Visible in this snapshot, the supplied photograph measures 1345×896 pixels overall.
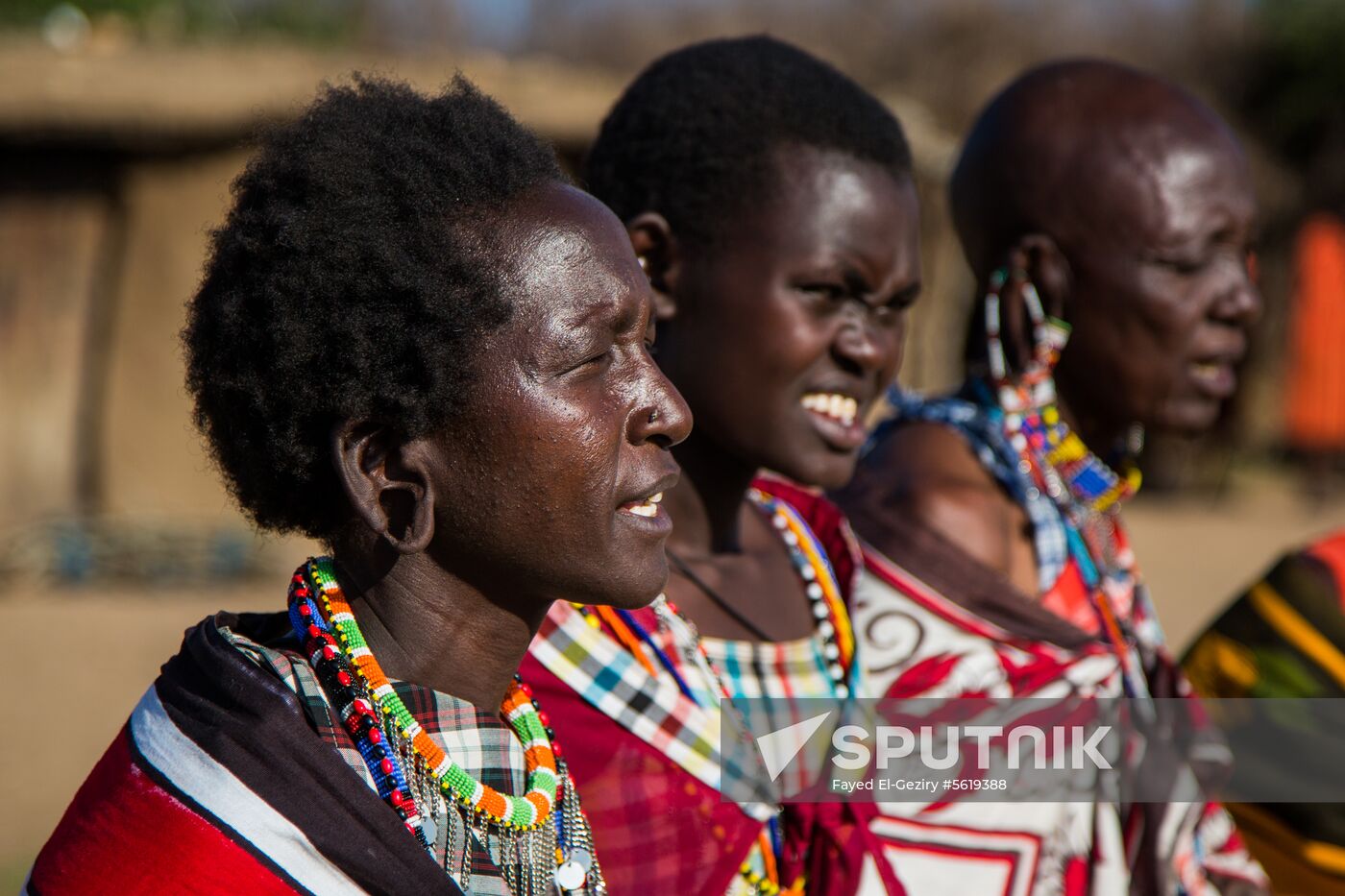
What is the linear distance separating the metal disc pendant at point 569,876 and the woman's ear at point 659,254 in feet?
3.17

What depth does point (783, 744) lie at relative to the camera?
7.37 feet

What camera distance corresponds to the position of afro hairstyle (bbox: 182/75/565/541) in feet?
5.19

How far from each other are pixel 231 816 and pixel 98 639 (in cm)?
601

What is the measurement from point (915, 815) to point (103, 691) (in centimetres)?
478

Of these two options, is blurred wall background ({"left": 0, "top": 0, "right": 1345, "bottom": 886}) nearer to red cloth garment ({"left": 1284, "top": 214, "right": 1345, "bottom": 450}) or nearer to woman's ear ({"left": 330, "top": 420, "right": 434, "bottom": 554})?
red cloth garment ({"left": 1284, "top": 214, "right": 1345, "bottom": 450})

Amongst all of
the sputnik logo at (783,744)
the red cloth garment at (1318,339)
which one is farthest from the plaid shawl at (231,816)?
the red cloth garment at (1318,339)

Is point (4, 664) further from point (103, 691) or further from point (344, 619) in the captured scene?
point (344, 619)

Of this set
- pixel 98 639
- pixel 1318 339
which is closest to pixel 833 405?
pixel 98 639

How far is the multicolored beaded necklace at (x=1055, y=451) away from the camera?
2.84 metres

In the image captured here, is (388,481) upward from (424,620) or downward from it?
upward

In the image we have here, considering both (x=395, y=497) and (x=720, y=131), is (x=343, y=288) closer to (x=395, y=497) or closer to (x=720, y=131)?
(x=395, y=497)

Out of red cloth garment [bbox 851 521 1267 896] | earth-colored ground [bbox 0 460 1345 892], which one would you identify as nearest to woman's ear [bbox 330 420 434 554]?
red cloth garment [bbox 851 521 1267 896]

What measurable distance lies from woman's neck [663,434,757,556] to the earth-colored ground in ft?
9.97

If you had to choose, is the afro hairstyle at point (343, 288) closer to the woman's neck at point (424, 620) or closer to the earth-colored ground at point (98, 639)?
the woman's neck at point (424, 620)
